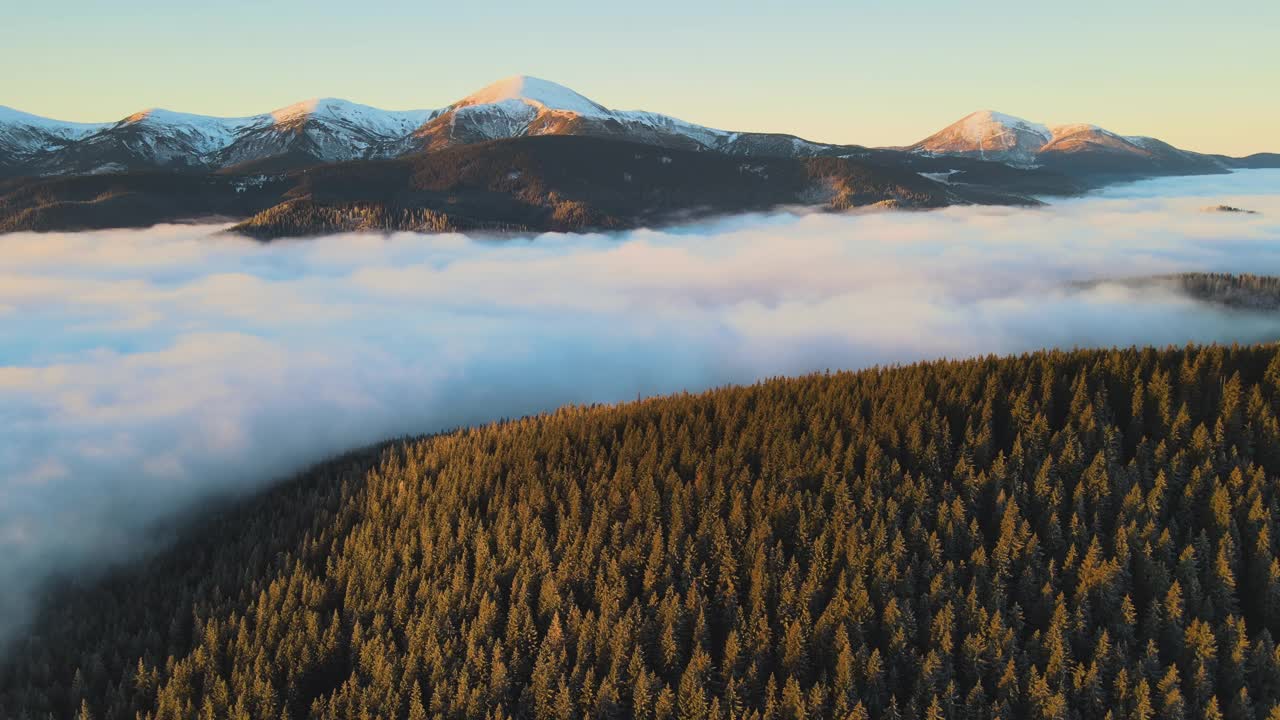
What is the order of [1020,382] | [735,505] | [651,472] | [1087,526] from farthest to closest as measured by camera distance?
[1020,382] → [651,472] → [735,505] → [1087,526]

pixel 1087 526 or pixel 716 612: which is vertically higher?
pixel 1087 526

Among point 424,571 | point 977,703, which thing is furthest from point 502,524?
point 977,703

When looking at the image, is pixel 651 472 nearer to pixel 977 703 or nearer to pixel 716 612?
pixel 716 612

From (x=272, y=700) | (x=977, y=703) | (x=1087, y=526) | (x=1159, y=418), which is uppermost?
(x=1159, y=418)

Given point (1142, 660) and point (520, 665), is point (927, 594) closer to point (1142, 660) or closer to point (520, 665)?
point (1142, 660)

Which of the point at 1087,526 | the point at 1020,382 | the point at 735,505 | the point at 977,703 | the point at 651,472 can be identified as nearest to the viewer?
the point at 977,703

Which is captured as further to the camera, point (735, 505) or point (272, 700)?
point (735, 505)

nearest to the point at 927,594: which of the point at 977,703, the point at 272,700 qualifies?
the point at 977,703
